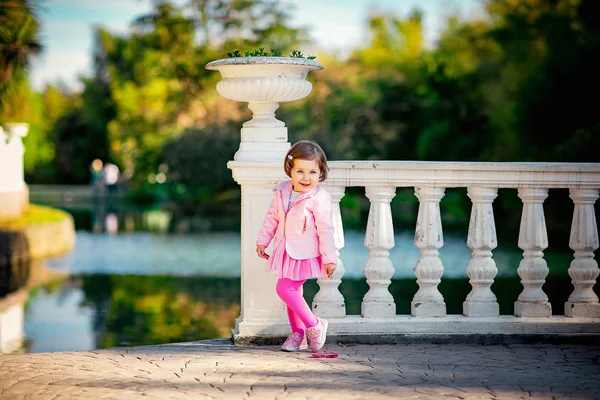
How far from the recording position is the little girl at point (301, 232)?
17.2 ft

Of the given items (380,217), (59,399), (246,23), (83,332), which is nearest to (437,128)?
(246,23)

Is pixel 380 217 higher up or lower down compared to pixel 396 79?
lower down

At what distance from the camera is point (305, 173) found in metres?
5.24

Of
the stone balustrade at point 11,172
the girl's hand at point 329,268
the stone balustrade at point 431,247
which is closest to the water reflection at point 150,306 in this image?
the stone balustrade at point 431,247

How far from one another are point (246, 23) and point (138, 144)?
6.87 m

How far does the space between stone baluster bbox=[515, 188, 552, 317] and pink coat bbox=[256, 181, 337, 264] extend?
138 centimetres

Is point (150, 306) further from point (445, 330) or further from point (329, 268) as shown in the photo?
point (329, 268)

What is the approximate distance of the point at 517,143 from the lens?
2086 centimetres

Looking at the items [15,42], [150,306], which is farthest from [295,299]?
[15,42]

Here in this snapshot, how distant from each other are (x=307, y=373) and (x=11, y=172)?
13894 mm

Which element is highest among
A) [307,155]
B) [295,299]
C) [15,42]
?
[15,42]

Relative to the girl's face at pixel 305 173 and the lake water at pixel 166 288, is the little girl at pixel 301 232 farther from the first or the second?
the lake water at pixel 166 288

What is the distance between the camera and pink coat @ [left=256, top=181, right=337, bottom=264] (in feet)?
17.2

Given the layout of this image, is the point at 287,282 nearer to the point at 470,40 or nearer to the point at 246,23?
the point at 470,40
